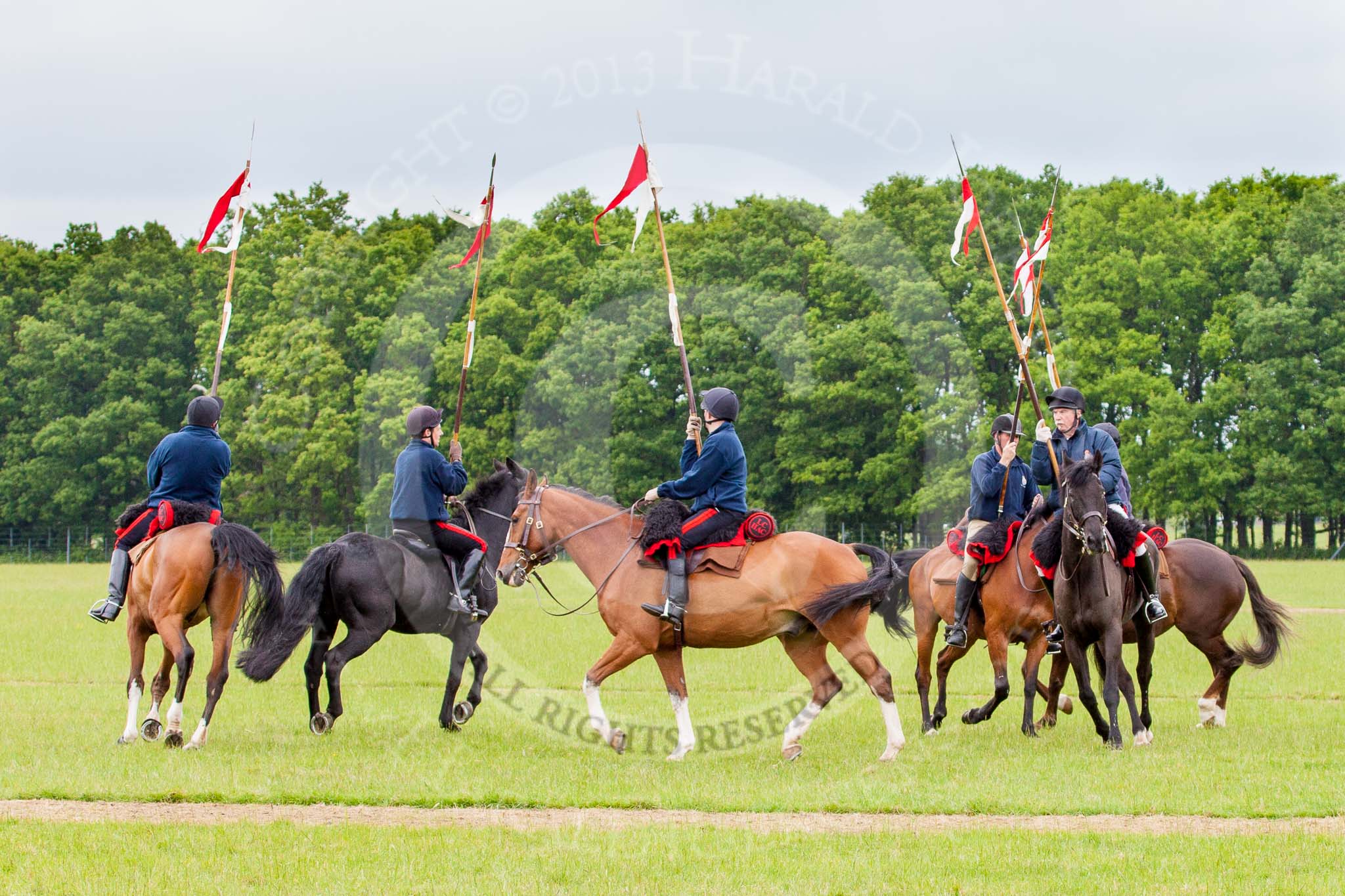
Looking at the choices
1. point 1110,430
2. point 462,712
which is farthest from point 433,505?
point 1110,430

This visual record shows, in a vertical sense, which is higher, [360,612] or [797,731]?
[360,612]

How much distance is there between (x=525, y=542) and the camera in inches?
501

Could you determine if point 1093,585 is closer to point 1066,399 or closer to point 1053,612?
point 1053,612

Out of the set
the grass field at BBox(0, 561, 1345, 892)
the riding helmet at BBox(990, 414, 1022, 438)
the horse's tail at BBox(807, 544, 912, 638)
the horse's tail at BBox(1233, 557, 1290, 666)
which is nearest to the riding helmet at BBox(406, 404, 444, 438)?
the grass field at BBox(0, 561, 1345, 892)

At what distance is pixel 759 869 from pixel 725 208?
52896mm

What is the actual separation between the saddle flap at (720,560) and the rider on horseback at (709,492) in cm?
9

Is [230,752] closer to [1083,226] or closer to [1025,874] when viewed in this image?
[1025,874]

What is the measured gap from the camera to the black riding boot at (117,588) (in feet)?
42.1

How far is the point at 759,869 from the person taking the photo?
7883 millimetres

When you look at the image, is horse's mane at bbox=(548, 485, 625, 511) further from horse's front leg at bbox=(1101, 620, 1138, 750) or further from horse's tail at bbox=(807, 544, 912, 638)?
horse's front leg at bbox=(1101, 620, 1138, 750)

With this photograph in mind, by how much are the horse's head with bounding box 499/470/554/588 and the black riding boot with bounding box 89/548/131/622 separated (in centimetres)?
331

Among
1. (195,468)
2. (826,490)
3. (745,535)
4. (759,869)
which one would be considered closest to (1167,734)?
(745,535)

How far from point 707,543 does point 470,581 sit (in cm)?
282

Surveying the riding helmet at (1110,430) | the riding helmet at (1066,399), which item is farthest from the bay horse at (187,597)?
the riding helmet at (1110,430)
